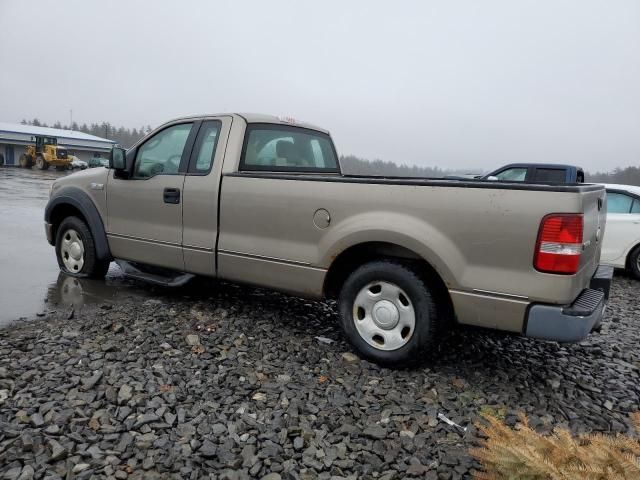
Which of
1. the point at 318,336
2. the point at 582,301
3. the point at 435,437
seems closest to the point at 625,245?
the point at 582,301

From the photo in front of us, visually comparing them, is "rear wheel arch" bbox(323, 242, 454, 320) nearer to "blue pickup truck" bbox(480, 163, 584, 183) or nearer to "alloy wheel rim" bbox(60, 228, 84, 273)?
"alloy wheel rim" bbox(60, 228, 84, 273)

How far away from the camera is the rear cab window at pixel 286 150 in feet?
14.6

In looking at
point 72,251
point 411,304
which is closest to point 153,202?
point 72,251

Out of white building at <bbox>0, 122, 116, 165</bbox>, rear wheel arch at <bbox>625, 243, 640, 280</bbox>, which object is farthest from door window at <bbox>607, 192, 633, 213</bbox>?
white building at <bbox>0, 122, 116, 165</bbox>

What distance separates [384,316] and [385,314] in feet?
0.06

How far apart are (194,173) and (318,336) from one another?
6.29 ft

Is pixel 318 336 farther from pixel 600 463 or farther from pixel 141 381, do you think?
pixel 600 463

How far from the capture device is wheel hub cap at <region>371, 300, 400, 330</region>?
342cm

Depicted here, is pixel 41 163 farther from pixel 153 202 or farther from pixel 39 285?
pixel 153 202

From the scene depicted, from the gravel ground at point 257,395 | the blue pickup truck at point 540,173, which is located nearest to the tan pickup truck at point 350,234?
the gravel ground at point 257,395

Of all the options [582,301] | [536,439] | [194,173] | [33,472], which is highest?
[194,173]

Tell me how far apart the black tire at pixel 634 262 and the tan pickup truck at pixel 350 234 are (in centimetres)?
460

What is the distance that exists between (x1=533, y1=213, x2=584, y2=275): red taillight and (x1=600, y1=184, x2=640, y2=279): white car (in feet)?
18.9

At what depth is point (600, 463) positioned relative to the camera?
163cm
